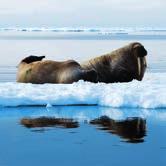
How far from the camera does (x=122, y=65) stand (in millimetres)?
15078

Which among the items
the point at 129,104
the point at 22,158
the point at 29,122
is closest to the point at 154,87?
the point at 129,104

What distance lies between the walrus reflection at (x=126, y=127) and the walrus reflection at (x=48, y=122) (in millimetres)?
365

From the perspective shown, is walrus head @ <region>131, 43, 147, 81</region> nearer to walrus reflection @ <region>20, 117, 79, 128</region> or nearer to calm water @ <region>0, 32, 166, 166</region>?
calm water @ <region>0, 32, 166, 166</region>

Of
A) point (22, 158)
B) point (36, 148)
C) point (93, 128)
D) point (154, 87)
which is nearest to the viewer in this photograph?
point (22, 158)

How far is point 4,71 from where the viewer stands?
777 inches

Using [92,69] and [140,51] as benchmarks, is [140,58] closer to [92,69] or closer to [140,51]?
[140,51]

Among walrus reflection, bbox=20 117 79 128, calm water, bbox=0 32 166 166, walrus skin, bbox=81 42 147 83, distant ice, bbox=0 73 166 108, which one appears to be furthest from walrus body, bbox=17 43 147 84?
walrus reflection, bbox=20 117 79 128

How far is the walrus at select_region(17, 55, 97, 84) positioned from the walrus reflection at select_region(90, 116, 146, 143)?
441cm

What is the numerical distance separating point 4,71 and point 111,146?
1316 cm

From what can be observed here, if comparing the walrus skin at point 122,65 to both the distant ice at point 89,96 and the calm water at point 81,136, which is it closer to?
the distant ice at point 89,96

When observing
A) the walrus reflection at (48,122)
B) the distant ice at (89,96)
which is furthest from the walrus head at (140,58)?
the walrus reflection at (48,122)

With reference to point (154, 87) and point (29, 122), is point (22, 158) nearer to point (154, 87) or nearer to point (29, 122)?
point (29, 122)

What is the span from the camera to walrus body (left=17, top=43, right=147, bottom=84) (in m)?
13.6

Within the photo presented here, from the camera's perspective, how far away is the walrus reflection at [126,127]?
758cm
